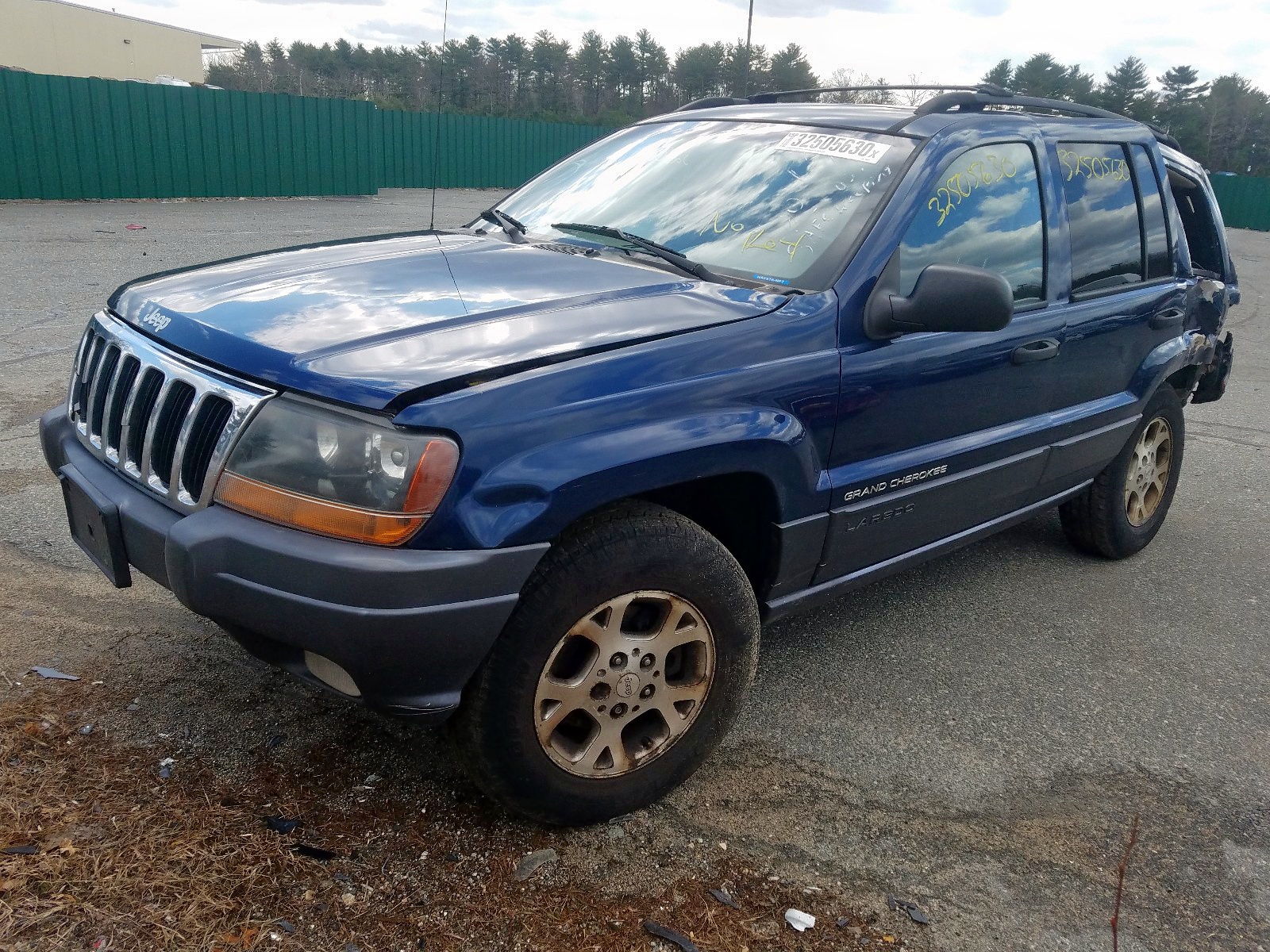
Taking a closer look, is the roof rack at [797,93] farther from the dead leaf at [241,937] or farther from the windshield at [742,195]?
the dead leaf at [241,937]

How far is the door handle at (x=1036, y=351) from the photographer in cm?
338

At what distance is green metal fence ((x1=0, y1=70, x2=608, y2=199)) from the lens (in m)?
17.9

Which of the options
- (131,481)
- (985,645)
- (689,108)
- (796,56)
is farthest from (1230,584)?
(796,56)

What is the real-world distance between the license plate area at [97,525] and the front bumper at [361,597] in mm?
240

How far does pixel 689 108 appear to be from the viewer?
13.9 feet

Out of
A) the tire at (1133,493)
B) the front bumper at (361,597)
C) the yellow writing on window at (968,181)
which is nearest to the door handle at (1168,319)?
the tire at (1133,493)

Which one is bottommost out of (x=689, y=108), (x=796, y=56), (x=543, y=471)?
(x=543, y=471)

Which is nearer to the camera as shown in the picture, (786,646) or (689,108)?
(786,646)

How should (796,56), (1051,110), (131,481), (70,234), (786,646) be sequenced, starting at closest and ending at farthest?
(131,481), (786,646), (1051,110), (70,234), (796,56)

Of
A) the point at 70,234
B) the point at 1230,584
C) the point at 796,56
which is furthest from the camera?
the point at 796,56

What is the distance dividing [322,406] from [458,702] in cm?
70

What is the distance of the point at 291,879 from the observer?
2.30m

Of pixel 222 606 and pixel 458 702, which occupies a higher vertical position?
pixel 222 606

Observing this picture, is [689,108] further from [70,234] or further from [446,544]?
[70,234]
